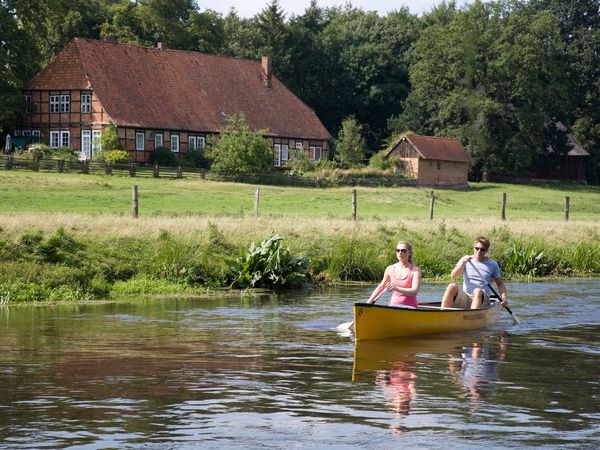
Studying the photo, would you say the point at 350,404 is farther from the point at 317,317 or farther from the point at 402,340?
the point at 317,317

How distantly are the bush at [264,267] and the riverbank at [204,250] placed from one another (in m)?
0.39

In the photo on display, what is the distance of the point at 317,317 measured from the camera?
71.1 ft

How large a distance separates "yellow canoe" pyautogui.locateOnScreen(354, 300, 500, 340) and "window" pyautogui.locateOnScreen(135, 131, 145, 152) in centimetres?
5375

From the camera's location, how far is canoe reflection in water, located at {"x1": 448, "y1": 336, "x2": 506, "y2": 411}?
571 inches

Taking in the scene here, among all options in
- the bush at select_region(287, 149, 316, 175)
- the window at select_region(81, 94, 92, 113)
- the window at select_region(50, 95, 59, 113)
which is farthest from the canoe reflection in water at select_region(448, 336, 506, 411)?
the window at select_region(50, 95, 59, 113)

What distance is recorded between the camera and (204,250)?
2711 centimetres

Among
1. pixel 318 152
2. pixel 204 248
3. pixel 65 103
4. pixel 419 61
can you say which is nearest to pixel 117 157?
pixel 65 103

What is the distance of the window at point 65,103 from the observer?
73.8 m

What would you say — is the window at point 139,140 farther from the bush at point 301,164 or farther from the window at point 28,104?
the bush at point 301,164

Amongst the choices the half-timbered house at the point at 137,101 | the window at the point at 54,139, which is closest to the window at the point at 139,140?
the half-timbered house at the point at 137,101

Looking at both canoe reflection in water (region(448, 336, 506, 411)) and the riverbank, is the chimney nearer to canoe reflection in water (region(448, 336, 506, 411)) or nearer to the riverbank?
the riverbank

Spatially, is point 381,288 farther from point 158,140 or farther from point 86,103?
point 86,103

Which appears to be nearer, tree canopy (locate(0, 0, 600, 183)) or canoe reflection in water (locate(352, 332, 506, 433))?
canoe reflection in water (locate(352, 332, 506, 433))

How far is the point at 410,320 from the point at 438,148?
6173 cm
